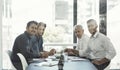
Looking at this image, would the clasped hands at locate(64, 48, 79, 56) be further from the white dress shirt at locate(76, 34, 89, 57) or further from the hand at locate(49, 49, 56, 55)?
the hand at locate(49, 49, 56, 55)

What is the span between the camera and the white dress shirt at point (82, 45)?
446 cm

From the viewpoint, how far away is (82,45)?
471cm

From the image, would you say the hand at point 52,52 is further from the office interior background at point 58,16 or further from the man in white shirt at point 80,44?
the office interior background at point 58,16

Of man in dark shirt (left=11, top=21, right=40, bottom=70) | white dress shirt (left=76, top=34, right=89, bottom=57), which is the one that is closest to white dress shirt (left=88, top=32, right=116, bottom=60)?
white dress shirt (left=76, top=34, right=89, bottom=57)

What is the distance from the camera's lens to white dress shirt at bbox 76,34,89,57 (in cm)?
446

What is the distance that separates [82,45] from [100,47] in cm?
57

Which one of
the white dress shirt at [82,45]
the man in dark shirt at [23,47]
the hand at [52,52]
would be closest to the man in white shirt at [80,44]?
the white dress shirt at [82,45]

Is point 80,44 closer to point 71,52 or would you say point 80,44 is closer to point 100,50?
point 71,52

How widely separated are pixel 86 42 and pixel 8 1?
2.17 metres

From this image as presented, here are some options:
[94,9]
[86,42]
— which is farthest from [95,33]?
[94,9]

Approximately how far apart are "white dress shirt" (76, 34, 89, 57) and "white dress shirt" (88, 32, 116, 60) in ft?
0.45

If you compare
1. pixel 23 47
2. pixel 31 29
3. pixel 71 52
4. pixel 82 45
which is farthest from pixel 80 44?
pixel 23 47

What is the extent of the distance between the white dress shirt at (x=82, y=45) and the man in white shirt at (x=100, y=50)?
13 centimetres

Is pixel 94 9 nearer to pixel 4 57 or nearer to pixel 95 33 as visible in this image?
pixel 95 33
